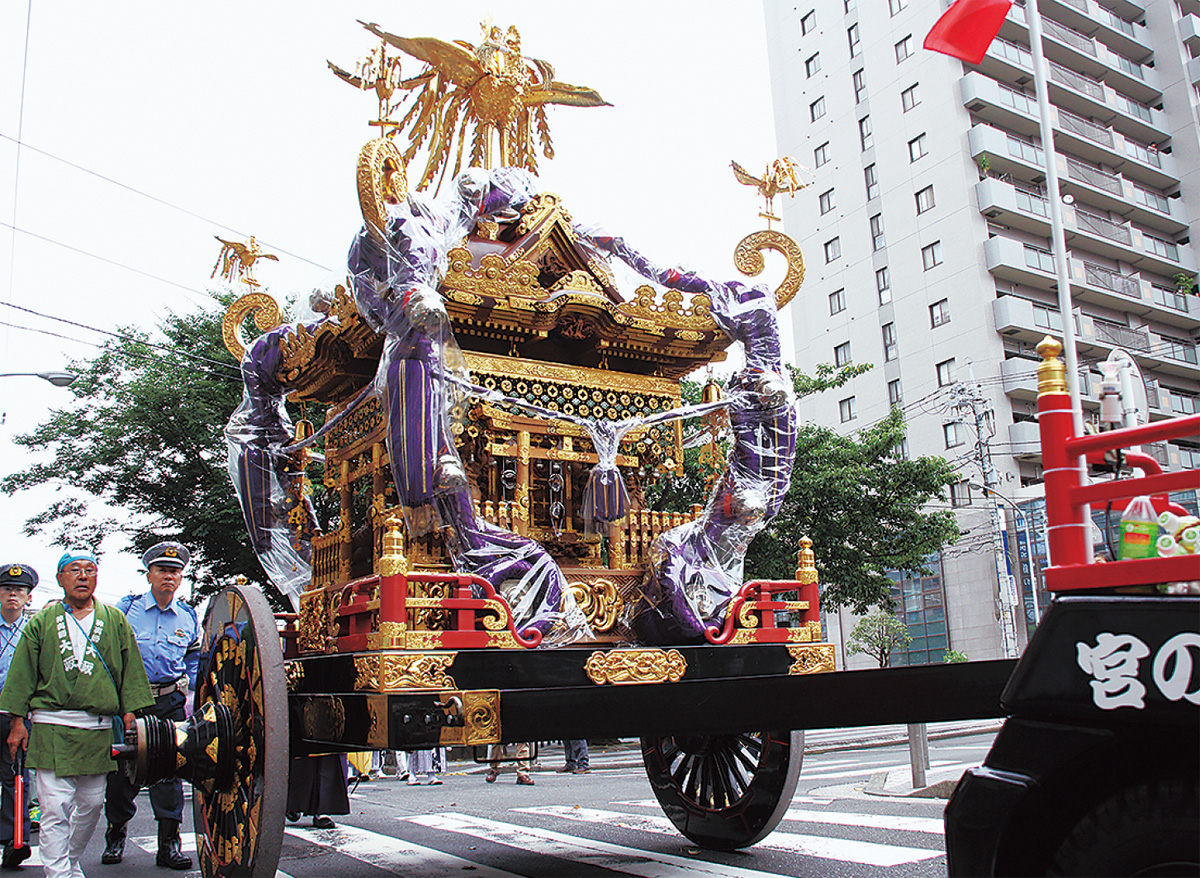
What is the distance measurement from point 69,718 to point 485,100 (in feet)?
14.1

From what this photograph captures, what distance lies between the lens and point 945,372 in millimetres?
28391

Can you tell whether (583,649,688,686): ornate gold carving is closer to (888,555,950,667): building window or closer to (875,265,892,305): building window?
(888,555,950,667): building window

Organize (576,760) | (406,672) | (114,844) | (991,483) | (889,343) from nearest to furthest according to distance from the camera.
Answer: (406,672) → (114,844) → (576,760) → (991,483) → (889,343)

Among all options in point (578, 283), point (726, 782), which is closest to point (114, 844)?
point (726, 782)

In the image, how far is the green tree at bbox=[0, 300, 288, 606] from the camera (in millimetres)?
16203

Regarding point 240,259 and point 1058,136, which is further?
point 1058,136

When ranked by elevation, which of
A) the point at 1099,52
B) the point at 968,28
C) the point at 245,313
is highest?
the point at 1099,52

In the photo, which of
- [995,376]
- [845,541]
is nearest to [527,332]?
[845,541]

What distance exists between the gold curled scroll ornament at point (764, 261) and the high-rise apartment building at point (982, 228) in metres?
20.7

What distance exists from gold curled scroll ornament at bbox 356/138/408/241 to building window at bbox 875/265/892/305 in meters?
27.5

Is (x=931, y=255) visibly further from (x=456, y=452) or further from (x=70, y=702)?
(x=70, y=702)

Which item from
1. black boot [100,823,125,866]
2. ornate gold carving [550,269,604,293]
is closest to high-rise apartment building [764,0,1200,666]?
ornate gold carving [550,269,604,293]

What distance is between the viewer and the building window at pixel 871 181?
103ft

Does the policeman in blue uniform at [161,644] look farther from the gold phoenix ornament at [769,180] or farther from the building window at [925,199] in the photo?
the building window at [925,199]
